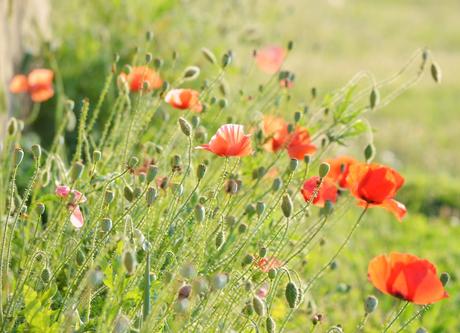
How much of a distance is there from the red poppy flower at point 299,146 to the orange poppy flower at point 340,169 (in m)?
0.09

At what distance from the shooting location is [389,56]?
12016 mm

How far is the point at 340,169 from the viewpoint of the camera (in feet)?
8.05

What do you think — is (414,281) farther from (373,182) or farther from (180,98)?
(180,98)

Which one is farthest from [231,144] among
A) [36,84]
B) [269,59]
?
[269,59]

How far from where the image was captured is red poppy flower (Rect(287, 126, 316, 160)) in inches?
99.9

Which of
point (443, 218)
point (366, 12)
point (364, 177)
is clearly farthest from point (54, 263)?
point (366, 12)

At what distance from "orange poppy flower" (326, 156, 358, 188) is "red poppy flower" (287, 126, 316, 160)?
0.09 meters

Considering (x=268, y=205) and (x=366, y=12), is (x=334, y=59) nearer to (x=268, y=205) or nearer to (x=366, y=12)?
(x=366, y=12)

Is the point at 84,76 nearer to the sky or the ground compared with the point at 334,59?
nearer to the sky

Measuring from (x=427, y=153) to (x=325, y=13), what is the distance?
8393mm

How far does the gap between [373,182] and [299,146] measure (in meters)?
0.51

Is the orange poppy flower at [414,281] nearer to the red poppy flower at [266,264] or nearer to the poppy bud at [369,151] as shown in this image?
the red poppy flower at [266,264]

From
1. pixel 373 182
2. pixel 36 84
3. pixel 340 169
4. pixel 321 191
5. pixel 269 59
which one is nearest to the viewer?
pixel 373 182

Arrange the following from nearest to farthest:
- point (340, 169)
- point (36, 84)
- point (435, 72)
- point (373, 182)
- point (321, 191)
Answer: point (373, 182) → point (321, 191) → point (340, 169) → point (435, 72) → point (36, 84)
